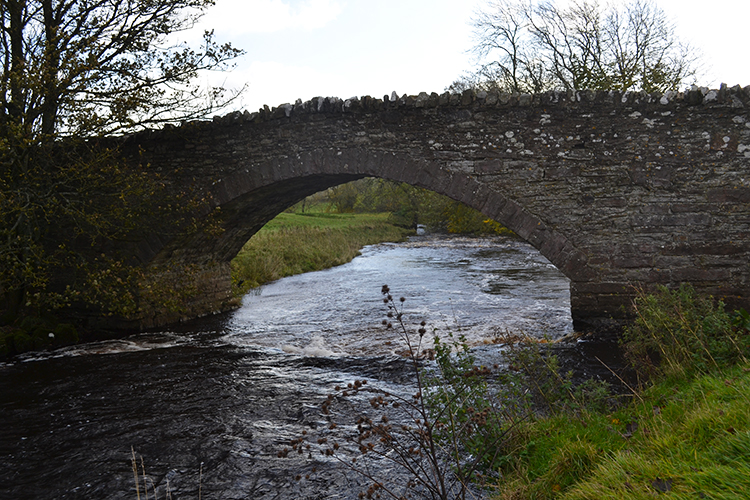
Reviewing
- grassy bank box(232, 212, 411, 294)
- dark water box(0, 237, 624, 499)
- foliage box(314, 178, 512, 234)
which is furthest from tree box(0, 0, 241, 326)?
foliage box(314, 178, 512, 234)

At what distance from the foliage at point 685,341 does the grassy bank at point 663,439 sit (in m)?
0.01

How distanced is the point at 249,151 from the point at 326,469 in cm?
622

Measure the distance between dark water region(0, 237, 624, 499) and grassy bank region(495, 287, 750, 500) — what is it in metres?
1.15

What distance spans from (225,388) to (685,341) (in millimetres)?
5143

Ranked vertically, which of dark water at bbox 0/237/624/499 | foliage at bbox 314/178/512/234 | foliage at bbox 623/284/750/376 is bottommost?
dark water at bbox 0/237/624/499

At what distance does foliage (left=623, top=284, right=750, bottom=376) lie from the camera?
14.7ft

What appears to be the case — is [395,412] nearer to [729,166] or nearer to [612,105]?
[612,105]

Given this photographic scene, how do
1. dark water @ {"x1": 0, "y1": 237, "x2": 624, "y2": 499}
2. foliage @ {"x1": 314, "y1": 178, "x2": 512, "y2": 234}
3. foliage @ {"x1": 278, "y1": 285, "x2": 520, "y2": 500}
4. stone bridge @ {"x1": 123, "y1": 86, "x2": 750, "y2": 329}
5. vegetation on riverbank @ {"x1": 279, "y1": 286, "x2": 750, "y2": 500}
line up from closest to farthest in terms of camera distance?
vegetation on riverbank @ {"x1": 279, "y1": 286, "x2": 750, "y2": 500}
foliage @ {"x1": 278, "y1": 285, "x2": 520, "y2": 500}
dark water @ {"x1": 0, "y1": 237, "x2": 624, "y2": 499}
stone bridge @ {"x1": 123, "y1": 86, "x2": 750, "y2": 329}
foliage @ {"x1": 314, "y1": 178, "x2": 512, "y2": 234}

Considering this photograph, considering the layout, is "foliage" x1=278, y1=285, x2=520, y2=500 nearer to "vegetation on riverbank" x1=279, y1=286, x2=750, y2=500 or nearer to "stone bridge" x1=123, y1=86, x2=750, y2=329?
"vegetation on riverbank" x1=279, y1=286, x2=750, y2=500

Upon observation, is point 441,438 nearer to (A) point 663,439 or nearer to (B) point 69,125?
(A) point 663,439

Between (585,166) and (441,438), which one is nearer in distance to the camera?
(441,438)

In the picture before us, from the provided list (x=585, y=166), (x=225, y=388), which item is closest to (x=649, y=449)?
(x=225, y=388)

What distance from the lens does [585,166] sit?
763cm

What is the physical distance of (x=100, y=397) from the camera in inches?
240
